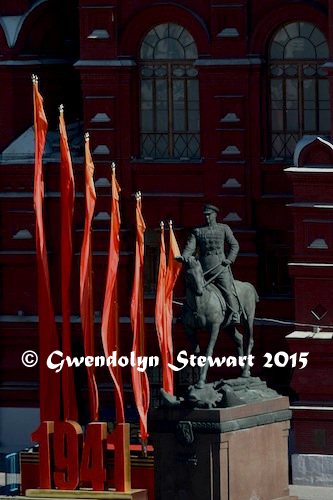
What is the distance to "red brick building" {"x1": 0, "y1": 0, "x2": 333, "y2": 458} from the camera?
75.6 meters

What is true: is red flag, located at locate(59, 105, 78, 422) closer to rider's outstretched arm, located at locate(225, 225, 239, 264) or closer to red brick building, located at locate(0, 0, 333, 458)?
rider's outstretched arm, located at locate(225, 225, 239, 264)

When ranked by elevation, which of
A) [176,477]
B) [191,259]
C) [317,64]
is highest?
[317,64]

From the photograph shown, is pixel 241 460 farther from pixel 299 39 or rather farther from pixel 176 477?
pixel 299 39

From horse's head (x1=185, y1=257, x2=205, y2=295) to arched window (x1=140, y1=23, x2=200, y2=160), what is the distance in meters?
11.9

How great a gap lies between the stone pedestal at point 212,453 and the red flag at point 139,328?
10.0 feet

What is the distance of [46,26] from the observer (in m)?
78.4

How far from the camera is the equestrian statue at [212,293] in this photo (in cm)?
6525

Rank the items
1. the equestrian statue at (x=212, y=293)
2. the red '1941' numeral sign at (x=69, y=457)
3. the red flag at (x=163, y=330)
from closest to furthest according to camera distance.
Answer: the equestrian statue at (x=212, y=293) < the red '1941' numeral sign at (x=69, y=457) < the red flag at (x=163, y=330)

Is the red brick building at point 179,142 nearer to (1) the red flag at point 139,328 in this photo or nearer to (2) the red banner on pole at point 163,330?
(2) the red banner on pole at point 163,330

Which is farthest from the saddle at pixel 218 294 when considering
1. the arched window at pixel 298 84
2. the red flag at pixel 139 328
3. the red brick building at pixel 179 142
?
the arched window at pixel 298 84

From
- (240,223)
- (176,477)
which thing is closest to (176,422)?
(176,477)

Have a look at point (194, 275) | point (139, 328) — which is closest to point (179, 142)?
point (139, 328)

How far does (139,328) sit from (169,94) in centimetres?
872

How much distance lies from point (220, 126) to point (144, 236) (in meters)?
3.37
